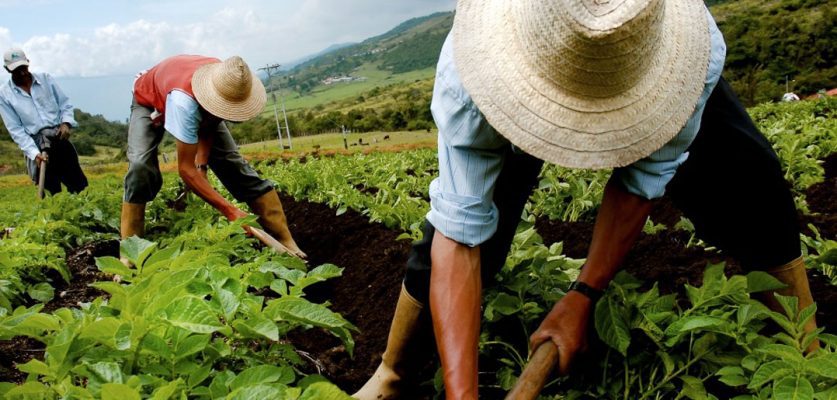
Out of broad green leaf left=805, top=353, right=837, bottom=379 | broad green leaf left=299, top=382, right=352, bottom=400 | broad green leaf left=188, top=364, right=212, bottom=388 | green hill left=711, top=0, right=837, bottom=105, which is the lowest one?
green hill left=711, top=0, right=837, bottom=105

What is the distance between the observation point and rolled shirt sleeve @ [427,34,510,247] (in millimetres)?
1563

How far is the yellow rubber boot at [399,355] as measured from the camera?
7.05ft

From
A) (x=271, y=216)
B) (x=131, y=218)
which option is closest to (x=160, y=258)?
(x=271, y=216)

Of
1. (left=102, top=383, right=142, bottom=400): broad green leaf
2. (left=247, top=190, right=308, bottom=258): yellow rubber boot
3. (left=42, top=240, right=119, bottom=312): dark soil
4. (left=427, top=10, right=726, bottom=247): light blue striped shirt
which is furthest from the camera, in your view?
(left=247, top=190, right=308, bottom=258): yellow rubber boot

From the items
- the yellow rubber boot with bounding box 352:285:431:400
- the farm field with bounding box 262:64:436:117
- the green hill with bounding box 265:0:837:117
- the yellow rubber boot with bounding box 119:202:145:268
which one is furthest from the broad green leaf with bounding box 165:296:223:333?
the farm field with bounding box 262:64:436:117

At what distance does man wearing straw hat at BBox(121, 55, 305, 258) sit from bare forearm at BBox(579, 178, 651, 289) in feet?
8.59

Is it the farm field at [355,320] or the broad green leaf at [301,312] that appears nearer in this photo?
the farm field at [355,320]

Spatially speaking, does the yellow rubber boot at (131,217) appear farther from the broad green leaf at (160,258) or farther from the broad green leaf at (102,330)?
the broad green leaf at (102,330)

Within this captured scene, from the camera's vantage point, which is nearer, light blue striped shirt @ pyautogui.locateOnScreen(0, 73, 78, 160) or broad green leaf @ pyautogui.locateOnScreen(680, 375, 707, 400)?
broad green leaf @ pyautogui.locateOnScreen(680, 375, 707, 400)

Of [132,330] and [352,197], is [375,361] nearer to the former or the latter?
[132,330]

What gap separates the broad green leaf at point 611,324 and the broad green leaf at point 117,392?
1.26 metres

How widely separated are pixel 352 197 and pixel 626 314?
3.70 meters

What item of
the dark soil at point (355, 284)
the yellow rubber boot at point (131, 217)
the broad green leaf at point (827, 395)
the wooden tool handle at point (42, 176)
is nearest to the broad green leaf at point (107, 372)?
the dark soil at point (355, 284)

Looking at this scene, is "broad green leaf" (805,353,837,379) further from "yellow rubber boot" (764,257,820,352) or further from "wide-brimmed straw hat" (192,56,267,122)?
"wide-brimmed straw hat" (192,56,267,122)
